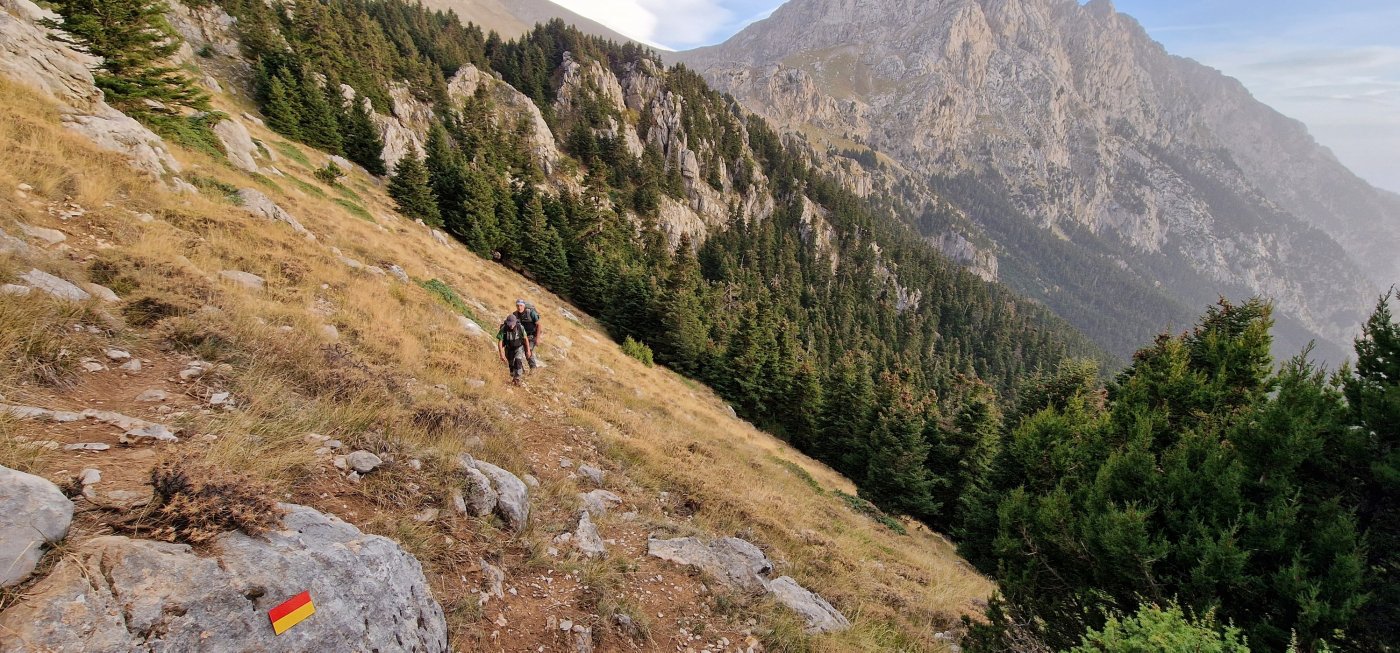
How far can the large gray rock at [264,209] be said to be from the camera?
14312 mm

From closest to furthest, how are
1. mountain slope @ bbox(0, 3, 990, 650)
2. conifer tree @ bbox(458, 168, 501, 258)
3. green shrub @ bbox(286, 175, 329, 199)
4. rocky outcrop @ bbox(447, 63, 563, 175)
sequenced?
1. mountain slope @ bbox(0, 3, 990, 650)
2. green shrub @ bbox(286, 175, 329, 199)
3. conifer tree @ bbox(458, 168, 501, 258)
4. rocky outcrop @ bbox(447, 63, 563, 175)

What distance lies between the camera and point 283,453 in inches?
199

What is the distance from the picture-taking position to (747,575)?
734cm

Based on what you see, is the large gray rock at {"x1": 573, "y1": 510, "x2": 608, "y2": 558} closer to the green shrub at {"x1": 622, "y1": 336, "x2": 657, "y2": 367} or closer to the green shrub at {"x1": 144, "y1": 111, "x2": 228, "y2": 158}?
the green shrub at {"x1": 144, "y1": 111, "x2": 228, "y2": 158}

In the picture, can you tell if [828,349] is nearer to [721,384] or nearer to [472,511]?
[721,384]

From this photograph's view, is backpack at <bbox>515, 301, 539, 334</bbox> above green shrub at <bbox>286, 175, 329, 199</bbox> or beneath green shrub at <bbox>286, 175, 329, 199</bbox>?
above

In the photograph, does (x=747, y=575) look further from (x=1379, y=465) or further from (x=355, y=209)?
(x=355, y=209)

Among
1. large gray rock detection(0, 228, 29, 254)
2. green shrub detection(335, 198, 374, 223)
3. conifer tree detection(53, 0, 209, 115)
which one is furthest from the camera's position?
green shrub detection(335, 198, 374, 223)

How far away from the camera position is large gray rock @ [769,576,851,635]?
6836mm

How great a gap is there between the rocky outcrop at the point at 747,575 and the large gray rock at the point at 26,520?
5.58 m

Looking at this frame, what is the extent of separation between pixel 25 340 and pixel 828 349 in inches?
3212

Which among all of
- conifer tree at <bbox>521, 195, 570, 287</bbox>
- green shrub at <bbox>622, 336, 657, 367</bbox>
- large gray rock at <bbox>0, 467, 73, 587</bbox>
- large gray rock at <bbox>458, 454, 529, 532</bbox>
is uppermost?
large gray rock at <bbox>0, 467, 73, 587</bbox>

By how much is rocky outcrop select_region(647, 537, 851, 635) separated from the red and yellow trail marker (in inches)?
174

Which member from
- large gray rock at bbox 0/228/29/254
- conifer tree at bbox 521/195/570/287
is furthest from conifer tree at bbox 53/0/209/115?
conifer tree at bbox 521/195/570/287
